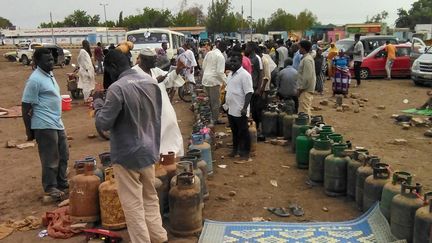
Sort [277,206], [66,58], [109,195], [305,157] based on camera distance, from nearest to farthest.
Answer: [109,195] < [277,206] < [305,157] < [66,58]

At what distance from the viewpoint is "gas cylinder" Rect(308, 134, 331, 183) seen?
20.6ft

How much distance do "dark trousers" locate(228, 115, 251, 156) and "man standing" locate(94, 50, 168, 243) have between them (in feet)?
10.9

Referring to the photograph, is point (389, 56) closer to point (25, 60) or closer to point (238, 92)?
point (238, 92)

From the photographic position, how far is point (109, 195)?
488 centimetres

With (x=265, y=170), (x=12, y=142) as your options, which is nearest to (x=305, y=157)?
(x=265, y=170)

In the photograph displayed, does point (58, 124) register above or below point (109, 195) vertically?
above

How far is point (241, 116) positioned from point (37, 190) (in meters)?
3.33

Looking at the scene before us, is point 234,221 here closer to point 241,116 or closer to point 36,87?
point 241,116

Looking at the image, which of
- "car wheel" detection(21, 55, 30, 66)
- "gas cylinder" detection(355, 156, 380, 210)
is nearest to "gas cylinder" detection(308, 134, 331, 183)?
"gas cylinder" detection(355, 156, 380, 210)

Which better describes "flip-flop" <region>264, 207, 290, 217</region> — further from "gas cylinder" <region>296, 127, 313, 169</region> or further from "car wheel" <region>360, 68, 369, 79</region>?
"car wheel" <region>360, 68, 369, 79</region>

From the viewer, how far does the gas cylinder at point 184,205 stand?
4.76 meters

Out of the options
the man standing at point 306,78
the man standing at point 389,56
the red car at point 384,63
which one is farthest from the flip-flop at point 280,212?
the red car at point 384,63

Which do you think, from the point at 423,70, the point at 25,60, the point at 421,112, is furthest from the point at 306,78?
the point at 25,60

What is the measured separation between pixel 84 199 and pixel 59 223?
42 cm
